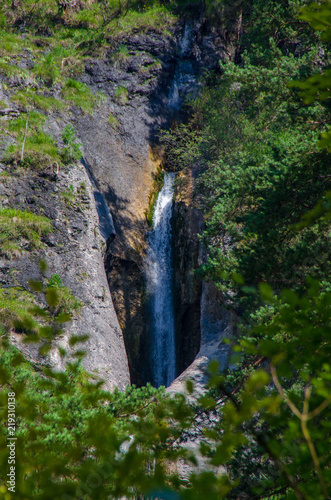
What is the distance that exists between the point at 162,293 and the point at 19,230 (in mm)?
6865

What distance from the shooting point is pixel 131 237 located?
1659cm

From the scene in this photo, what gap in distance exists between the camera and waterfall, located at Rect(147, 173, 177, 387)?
14852mm

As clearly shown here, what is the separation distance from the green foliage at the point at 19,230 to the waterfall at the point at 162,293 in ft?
19.1

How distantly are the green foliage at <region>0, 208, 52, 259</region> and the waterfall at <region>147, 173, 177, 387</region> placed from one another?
19.1 feet

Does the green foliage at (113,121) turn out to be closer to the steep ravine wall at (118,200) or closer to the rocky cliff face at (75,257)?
the steep ravine wall at (118,200)

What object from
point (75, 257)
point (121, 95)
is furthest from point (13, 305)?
point (121, 95)

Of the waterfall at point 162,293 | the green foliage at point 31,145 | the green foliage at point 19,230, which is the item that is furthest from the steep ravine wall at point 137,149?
the green foliage at point 19,230

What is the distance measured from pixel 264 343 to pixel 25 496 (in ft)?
3.52

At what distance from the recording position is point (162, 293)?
52.5ft

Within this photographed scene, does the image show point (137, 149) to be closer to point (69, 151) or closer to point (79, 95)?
point (79, 95)

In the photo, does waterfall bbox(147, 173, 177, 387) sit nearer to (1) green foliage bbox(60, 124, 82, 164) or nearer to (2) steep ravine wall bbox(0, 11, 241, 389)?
(2) steep ravine wall bbox(0, 11, 241, 389)

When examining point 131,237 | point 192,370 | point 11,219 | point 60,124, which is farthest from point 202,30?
point 192,370

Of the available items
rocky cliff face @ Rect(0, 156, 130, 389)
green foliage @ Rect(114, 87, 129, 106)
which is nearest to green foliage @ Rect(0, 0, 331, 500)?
rocky cliff face @ Rect(0, 156, 130, 389)

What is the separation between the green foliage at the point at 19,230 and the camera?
34.5 feet
